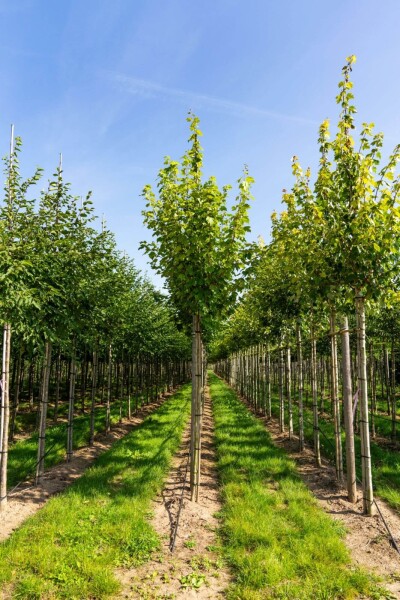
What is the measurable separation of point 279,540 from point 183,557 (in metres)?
1.57

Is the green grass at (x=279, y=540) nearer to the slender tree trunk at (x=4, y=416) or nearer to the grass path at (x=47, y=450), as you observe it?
the slender tree trunk at (x=4, y=416)

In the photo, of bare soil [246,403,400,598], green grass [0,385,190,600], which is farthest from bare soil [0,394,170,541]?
bare soil [246,403,400,598]

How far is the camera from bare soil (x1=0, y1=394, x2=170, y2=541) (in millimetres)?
7480

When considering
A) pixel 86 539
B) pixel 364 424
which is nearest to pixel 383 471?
pixel 364 424

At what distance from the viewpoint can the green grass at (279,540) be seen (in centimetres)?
501

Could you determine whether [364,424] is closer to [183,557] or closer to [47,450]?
[183,557]

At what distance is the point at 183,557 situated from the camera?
5957mm

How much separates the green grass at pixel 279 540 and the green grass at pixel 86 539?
150 centimetres

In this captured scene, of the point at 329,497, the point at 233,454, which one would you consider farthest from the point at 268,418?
the point at 329,497

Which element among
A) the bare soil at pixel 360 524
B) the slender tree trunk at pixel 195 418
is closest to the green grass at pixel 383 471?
the bare soil at pixel 360 524

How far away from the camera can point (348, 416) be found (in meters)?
8.71

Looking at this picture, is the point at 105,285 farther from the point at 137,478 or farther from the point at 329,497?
the point at 329,497

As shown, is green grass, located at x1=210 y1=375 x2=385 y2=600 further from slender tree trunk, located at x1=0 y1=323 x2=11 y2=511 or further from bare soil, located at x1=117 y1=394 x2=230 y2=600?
slender tree trunk, located at x1=0 y1=323 x2=11 y2=511

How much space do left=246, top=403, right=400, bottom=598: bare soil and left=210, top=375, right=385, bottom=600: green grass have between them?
0.27 m
